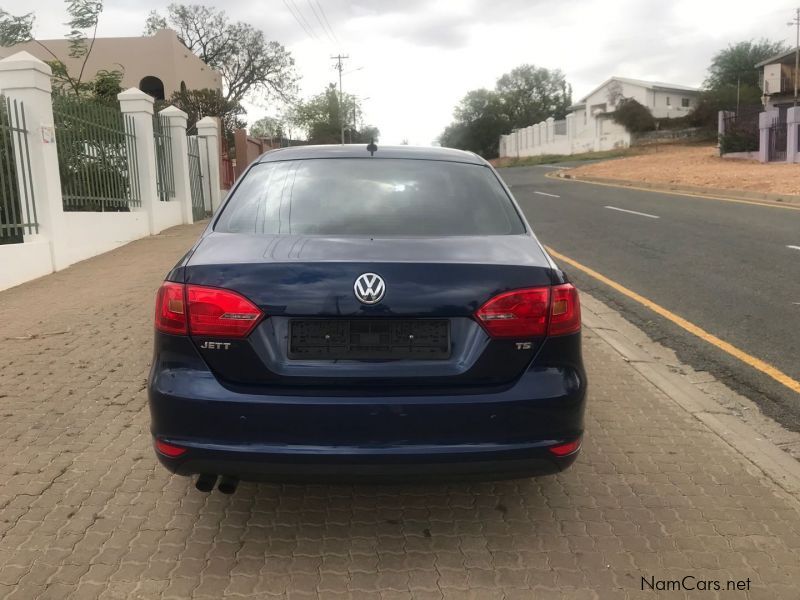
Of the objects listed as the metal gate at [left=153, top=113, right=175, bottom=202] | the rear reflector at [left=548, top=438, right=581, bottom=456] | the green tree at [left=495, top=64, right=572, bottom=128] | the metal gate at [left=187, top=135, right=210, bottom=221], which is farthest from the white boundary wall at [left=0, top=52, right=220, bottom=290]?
the green tree at [left=495, top=64, right=572, bottom=128]

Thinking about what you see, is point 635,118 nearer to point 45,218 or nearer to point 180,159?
point 180,159

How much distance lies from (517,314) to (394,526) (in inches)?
45.2

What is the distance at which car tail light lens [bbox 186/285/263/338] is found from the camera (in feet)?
8.89

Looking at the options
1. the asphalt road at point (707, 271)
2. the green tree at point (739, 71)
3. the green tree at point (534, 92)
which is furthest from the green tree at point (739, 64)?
the asphalt road at point (707, 271)

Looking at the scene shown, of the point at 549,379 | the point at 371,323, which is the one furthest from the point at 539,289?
the point at 371,323

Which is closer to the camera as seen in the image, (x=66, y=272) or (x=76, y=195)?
(x=66, y=272)

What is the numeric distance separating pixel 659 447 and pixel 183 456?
2587 mm

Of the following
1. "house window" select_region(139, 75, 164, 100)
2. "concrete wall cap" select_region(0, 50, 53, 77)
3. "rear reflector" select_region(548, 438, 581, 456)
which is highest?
"house window" select_region(139, 75, 164, 100)

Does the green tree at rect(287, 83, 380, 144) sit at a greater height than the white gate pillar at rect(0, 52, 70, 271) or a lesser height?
greater

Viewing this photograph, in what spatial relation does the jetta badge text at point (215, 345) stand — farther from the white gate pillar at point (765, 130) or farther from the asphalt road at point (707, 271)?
the white gate pillar at point (765, 130)

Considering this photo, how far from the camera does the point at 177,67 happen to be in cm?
3534

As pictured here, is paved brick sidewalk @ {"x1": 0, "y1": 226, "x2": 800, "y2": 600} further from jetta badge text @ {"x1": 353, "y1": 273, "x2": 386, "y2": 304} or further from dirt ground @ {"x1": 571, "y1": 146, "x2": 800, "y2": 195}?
dirt ground @ {"x1": 571, "y1": 146, "x2": 800, "y2": 195}

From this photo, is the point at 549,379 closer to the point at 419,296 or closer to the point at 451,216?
the point at 419,296

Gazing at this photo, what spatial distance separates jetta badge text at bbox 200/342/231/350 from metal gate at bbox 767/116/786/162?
31142 millimetres
